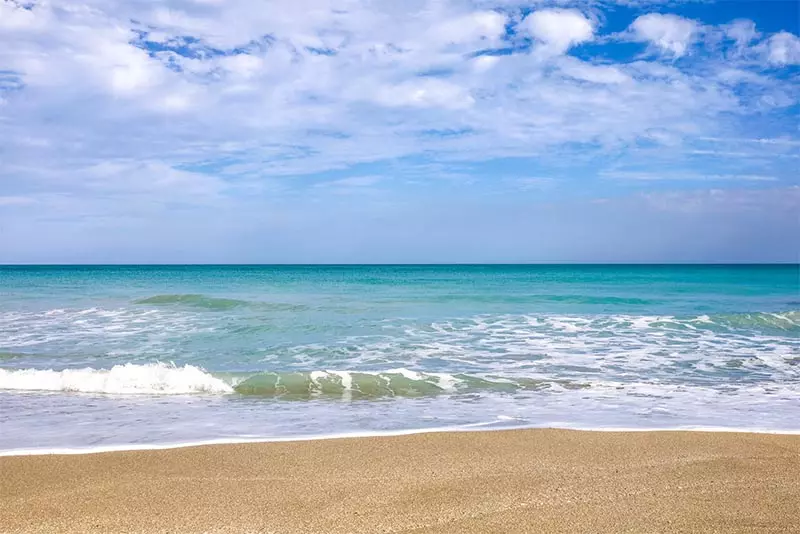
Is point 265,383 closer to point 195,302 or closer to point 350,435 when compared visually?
point 350,435

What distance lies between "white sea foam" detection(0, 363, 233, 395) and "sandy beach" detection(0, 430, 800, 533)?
11.9 ft

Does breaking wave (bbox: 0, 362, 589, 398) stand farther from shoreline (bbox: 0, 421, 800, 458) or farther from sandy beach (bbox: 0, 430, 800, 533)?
sandy beach (bbox: 0, 430, 800, 533)

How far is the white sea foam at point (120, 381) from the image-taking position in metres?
9.16

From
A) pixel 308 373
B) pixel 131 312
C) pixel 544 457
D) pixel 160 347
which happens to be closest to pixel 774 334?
pixel 308 373

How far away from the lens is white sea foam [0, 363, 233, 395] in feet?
30.0

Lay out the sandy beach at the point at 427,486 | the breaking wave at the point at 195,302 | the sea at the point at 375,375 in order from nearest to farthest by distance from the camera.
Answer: the sandy beach at the point at 427,486, the sea at the point at 375,375, the breaking wave at the point at 195,302

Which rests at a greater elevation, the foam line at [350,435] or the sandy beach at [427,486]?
the sandy beach at [427,486]

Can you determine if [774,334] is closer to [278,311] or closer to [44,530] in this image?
[278,311]

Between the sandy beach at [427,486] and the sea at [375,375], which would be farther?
the sea at [375,375]

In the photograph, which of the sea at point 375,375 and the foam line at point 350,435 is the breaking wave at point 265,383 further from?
the foam line at point 350,435

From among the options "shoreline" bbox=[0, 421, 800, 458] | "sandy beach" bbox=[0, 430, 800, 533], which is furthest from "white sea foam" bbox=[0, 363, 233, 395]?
"sandy beach" bbox=[0, 430, 800, 533]

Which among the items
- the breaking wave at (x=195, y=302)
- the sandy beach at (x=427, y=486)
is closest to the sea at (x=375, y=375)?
the sandy beach at (x=427, y=486)

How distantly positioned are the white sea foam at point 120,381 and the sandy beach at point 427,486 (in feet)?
11.9

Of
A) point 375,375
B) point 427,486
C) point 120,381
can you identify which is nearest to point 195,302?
point 120,381
